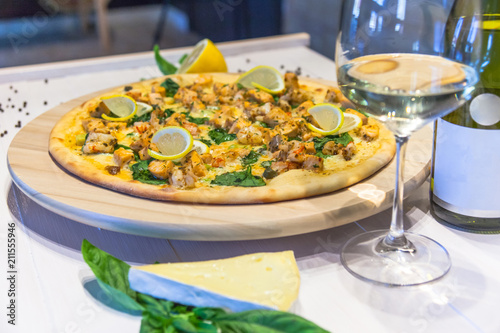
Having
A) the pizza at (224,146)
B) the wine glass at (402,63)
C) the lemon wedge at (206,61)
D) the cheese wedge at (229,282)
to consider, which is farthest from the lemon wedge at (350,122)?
the lemon wedge at (206,61)

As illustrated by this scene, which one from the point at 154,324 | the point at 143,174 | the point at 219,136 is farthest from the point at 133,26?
the point at 154,324

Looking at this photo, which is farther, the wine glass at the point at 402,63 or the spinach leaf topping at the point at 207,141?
the spinach leaf topping at the point at 207,141

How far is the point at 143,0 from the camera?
27.9 feet

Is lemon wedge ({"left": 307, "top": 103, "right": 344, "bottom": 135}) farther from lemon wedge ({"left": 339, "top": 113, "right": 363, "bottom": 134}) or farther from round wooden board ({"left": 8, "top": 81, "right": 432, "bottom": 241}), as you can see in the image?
round wooden board ({"left": 8, "top": 81, "right": 432, "bottom": 241})

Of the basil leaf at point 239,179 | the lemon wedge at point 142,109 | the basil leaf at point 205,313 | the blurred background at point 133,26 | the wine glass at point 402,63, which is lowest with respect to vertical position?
the blurred background at point 133,26

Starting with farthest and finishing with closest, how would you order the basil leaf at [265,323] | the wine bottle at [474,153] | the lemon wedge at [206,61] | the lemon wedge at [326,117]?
the lemon wedge at [206,61]
the lemon wedge at [326,117]
the wine bottle at [474,153]
the basil leaf at [265,323]

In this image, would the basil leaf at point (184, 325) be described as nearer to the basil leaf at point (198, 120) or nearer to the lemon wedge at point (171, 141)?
the lemon wedge at point (171, 141)

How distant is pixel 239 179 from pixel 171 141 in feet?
0.97

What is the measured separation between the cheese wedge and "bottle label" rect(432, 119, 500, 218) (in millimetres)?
434

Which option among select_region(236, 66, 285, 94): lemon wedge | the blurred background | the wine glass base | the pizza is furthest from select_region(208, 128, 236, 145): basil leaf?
the blurred background

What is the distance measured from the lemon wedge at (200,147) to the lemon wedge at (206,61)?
860 mm

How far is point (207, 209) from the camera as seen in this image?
127 cm

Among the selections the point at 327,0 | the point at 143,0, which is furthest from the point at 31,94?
the point at 143,0

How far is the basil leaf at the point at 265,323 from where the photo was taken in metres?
0.88
